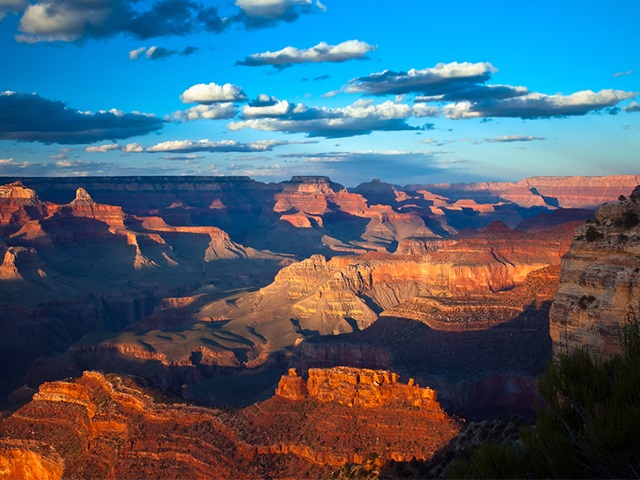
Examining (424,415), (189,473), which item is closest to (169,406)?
(189,473)

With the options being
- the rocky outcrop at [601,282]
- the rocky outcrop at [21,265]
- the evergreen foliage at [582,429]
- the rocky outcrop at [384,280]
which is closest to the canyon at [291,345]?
the rocky outcrop at [601,282]

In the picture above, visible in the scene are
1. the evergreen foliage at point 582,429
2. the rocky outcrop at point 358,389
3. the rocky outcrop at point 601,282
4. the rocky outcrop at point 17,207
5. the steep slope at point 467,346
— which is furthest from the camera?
the rocky outcrop at point 17,207

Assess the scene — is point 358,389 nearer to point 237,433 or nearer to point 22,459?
point 237,433

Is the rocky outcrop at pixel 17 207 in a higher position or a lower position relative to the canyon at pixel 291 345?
higher

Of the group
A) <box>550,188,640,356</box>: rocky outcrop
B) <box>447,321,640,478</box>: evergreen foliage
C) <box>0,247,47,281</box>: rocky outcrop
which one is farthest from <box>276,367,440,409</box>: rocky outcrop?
<box>0,247,47,281</box>: rocky outcrop

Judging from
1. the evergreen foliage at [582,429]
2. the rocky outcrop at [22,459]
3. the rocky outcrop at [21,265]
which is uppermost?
the evergreen foliage at [582,429]

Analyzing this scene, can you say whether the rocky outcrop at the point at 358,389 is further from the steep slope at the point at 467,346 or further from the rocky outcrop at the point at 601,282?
the steep slope at the point at 467,346
